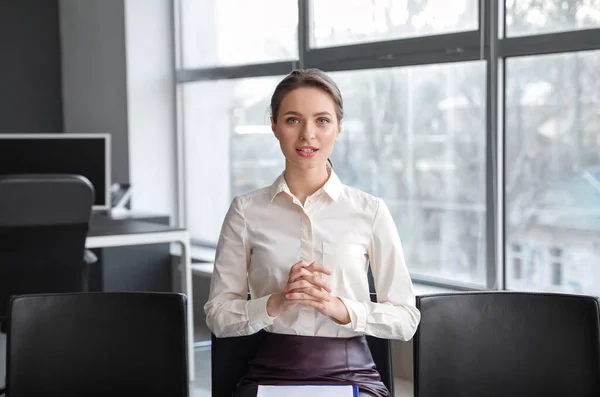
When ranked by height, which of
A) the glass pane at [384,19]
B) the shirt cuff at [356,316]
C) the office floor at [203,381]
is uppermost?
the glass pane at [384,19]

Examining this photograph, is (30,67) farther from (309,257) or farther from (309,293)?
(309,293)

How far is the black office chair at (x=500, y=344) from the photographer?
1.62 m

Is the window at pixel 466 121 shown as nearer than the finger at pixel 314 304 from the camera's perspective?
No

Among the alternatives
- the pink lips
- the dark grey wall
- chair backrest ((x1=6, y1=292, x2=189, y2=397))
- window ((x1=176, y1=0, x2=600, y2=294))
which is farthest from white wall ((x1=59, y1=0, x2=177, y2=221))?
the pink lips

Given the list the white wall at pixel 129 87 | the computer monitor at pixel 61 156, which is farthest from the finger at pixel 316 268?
the white wall at pixel 129 87

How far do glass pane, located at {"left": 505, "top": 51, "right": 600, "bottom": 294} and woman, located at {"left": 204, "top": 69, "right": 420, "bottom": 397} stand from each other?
1.60 metres

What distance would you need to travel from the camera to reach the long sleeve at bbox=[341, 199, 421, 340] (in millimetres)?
1585

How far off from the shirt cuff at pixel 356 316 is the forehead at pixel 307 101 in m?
0.38

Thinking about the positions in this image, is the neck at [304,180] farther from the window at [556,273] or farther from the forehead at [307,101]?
the window at [556,273]

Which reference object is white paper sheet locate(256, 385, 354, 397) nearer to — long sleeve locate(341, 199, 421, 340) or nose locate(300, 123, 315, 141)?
long sleeve locate(341, 199, 421, 340)

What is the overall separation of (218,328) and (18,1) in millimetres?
4014

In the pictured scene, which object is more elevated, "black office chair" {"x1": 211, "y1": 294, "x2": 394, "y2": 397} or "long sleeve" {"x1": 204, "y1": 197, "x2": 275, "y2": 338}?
"long sleeve" {"x1": 204, "y1": 197, "x2": 275, "y2": 338}

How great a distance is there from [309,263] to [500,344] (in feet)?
1.35

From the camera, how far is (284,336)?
5.33ft
